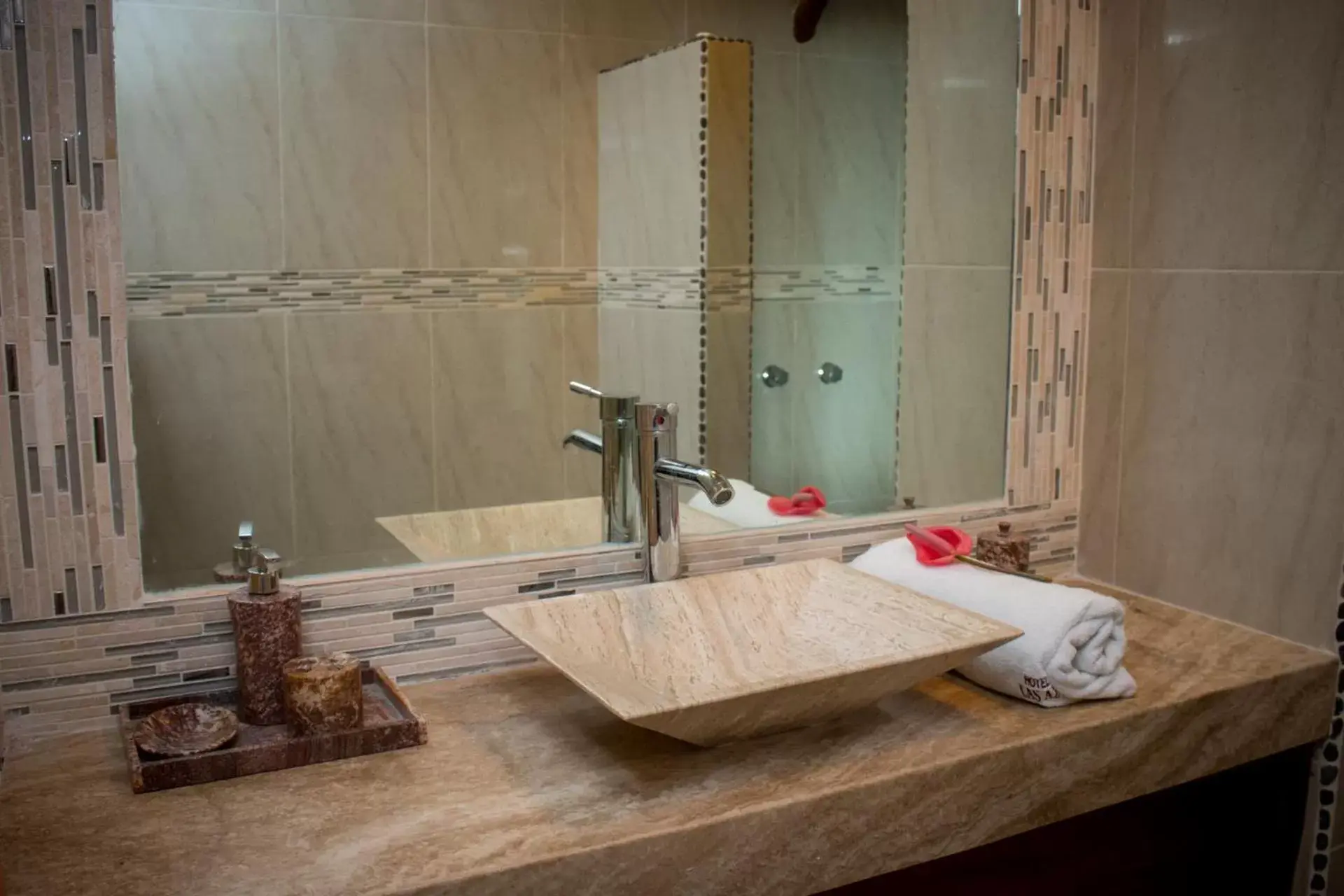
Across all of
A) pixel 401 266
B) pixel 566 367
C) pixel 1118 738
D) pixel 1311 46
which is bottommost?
pixel 1118 738

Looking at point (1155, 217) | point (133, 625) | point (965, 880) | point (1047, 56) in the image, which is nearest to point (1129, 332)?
point (1155, 217)

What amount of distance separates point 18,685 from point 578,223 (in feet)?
2.97

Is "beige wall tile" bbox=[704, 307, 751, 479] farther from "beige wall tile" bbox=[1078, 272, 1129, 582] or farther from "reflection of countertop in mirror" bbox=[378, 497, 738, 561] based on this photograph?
"beige wall tile" bbox=[1078, 272, 1129, 582]

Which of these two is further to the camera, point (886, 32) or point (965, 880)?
point (886, 32)

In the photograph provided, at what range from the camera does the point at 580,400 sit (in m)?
1.71

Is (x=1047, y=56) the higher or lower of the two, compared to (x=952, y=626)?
higher

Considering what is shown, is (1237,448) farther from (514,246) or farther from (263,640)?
(263,640)

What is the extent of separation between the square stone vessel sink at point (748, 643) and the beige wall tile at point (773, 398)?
0.17m

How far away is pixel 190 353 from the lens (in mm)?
1485

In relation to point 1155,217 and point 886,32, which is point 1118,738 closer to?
point 1155,217

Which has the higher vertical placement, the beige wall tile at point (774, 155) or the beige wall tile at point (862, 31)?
the beige wall tile at point (862, 31)

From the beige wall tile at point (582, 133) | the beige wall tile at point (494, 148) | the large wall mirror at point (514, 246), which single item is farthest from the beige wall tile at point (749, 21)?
the beige wall tile at point (494, 148)

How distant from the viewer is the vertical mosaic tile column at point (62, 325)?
135 centimetres

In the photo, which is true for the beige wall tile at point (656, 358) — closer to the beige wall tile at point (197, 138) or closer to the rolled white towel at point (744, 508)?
the rolled white towel at point (744, 508)
